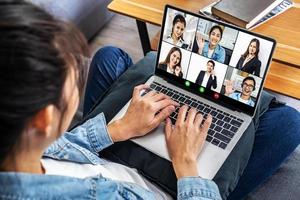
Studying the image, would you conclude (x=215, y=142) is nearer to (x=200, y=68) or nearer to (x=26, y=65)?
(x=200, y=68)

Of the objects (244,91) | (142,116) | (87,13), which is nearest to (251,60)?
(244,91)

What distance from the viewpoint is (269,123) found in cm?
106

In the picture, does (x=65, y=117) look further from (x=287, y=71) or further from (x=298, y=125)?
(x=287, y=71)

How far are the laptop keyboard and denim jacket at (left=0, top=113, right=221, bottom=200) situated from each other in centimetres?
16

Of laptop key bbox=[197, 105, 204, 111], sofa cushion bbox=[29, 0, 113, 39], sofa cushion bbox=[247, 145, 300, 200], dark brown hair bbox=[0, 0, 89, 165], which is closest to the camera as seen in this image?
dark brown hair bbox=[0, 0, 89, 165]

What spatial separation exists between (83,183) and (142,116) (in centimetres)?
35

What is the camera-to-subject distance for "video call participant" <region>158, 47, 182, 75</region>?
1046 millimetres

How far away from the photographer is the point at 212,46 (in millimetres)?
983

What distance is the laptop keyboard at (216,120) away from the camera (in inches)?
38.2

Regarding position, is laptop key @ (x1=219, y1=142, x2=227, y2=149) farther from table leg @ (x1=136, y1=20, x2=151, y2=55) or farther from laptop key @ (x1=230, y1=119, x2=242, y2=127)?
table leg @ (x1=136, y1=20, x2=151, y2=55)

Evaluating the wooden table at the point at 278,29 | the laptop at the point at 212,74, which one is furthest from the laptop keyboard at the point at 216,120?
the wooden table at the point at 278,29

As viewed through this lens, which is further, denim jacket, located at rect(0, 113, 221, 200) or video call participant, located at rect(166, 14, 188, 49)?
video call participant, located at rect(166, 14, 188, 49)

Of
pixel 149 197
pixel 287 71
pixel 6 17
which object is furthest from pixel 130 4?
pixel 6 17

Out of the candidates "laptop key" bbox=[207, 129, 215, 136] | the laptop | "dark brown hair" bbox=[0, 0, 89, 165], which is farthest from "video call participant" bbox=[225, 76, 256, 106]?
"dark brown hair" bbox=[0, 0, 89, 165]
